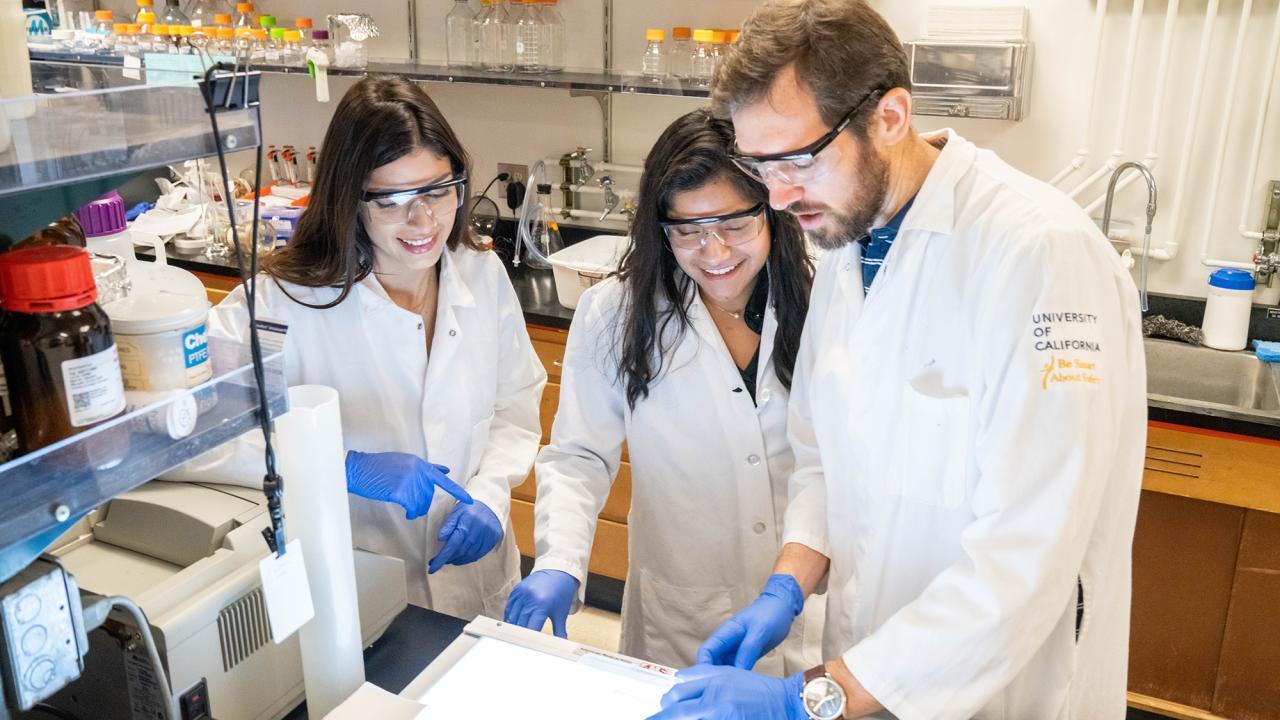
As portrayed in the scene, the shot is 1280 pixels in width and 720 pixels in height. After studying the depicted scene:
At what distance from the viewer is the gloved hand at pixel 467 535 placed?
174cm

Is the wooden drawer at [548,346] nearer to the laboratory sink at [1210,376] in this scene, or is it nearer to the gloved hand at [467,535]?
the gloved hand at [467,535]

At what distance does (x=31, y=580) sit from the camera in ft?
2.69

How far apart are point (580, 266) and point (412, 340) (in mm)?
1085

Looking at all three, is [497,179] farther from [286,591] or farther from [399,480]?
[286,591]

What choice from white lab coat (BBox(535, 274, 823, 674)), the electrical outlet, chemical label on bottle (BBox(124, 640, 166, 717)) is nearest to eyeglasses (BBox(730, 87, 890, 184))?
white lab coat (BBox(535, 274, 823, 674))

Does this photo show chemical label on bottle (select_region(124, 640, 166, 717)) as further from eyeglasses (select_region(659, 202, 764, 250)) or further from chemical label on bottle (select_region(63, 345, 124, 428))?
eyeglasses (select_region(659, 202, 764, 250))

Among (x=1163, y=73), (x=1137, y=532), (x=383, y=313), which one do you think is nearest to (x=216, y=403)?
(x=383, y=313)

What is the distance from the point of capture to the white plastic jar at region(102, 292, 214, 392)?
2.90ft

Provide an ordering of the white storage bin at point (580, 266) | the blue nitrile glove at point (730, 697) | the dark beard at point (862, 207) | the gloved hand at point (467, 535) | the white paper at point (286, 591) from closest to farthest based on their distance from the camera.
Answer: the white paper at point (286, 591) → the blue nitrile glove at point (730, 697) → the dark beard at point (862, 207) → the gloved hand at point (467, 535) → the white storage bin at point (580, 266)

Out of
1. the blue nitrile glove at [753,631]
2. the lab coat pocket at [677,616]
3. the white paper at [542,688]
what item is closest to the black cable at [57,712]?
the white paper at [542,688]

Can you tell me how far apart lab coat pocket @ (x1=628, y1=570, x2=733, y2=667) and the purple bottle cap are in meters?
1.05

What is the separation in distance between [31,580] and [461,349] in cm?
112

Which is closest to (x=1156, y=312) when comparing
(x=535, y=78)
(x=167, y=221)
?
(x=535, y=78)

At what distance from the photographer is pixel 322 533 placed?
115 centimetres
